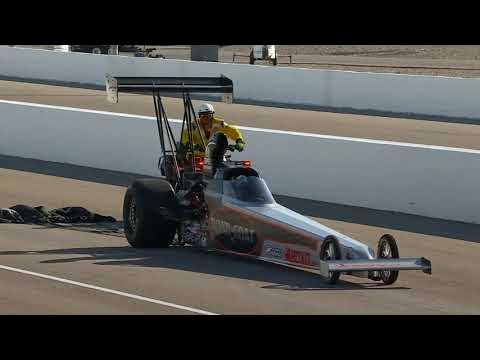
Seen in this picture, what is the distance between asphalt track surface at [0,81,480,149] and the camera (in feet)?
96.9

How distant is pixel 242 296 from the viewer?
12.0m

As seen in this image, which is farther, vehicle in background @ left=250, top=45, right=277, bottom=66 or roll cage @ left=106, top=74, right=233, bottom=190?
vehicle in background @ left=250, top=45, right=277, bottom=66

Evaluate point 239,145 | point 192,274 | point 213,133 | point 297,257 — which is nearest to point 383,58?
point 213,133

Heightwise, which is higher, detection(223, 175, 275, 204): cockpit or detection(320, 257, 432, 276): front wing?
detection(223, 175, 275, 204): cockpit

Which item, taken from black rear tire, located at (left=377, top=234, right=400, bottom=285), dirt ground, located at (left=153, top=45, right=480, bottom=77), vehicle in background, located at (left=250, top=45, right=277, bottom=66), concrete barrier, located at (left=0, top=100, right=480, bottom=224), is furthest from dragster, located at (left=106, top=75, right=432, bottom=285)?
vehicle in background, located at (left=250, top=45, right=277, bottom=66)

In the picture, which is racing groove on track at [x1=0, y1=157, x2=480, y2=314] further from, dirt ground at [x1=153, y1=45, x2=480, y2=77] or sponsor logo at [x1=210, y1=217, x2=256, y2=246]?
dirt ground at [x1=153, y1=45, x2=480, y2=77]

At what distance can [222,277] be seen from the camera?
13133mm

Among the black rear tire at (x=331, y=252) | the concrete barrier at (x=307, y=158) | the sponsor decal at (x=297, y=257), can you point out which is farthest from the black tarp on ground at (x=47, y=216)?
the black rear tire at (x=331, y=252)

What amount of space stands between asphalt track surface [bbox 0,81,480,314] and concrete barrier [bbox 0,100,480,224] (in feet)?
1.18

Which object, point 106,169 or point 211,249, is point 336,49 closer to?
point 106,169

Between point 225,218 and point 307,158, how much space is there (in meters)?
5.98

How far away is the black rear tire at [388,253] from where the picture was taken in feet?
41.7

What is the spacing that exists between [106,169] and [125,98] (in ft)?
46.1
